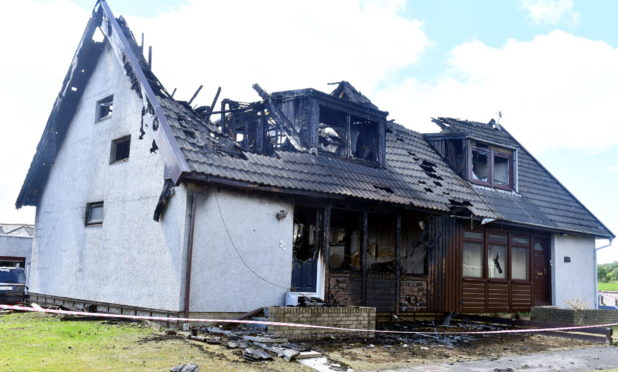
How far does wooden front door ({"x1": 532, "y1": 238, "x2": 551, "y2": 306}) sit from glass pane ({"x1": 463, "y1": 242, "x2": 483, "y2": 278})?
2739 millimetres

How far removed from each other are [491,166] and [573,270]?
5.14m

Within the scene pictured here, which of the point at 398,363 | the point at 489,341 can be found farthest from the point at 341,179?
the point at 398,363

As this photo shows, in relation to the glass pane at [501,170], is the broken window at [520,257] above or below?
below

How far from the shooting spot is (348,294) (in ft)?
47.7

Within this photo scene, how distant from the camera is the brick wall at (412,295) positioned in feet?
52.1

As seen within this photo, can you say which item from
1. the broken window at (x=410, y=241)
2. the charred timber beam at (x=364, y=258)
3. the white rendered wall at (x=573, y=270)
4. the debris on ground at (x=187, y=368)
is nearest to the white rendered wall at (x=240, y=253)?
the charred timber beam at (x=364, y=258)

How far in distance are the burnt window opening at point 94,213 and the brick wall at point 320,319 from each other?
268 inches

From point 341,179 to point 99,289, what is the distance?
6.70m

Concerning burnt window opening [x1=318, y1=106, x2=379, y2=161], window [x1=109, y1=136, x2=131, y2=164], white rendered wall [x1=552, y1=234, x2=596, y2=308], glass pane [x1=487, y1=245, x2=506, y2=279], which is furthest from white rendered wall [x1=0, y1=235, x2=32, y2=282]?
white rendered wall [x1=552, y1=234, x2=596, y2=308]

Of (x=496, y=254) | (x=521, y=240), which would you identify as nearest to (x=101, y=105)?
(x=496, y=254)

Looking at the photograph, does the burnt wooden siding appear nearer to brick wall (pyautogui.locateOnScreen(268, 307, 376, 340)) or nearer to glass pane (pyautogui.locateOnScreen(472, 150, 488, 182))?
glass pane (pyautogui.locateOnScreen(472, 150, 488, 182))

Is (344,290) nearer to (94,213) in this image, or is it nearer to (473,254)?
(473,254)

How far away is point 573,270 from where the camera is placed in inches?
839

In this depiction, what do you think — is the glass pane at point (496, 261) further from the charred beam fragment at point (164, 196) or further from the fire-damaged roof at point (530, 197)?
the charred beam fragment at point (164, 196)
